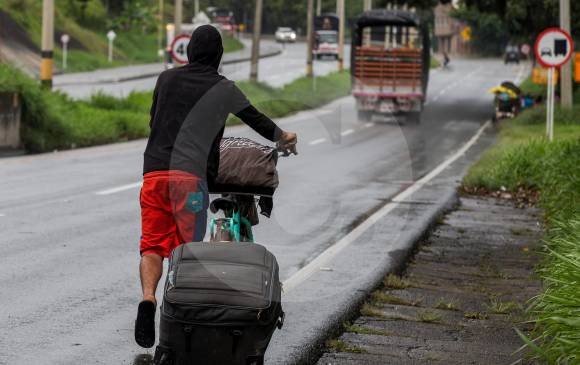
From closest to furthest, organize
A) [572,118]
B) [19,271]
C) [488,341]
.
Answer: [488,341] → [19,271] → [572,118]

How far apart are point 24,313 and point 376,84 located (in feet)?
116

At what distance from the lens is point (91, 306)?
8547mm

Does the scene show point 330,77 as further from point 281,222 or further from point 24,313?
point 24,313

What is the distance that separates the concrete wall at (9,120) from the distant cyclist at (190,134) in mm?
18120

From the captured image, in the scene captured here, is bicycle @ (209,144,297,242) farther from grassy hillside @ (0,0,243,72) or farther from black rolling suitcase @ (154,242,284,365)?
grassy hillside @ (0,0,243,72)

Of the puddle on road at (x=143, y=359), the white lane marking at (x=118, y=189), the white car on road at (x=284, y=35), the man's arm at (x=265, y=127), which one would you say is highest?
the white car on road at (x=284, y=35)

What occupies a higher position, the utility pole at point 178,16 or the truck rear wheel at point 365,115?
the utility pole at point 178,16

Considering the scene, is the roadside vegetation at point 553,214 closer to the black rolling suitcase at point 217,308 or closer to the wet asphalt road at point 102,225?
the black rolling suitcase at point 217,308

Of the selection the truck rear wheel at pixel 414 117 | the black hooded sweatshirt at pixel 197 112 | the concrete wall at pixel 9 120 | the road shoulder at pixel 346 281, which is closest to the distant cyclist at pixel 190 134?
the black hooded sweatshirt at pixel 197 112

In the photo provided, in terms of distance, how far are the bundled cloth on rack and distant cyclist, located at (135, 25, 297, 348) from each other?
0.06 m

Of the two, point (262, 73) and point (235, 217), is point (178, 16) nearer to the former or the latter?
point (235, 217)

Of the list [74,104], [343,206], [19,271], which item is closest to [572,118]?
[74,104]

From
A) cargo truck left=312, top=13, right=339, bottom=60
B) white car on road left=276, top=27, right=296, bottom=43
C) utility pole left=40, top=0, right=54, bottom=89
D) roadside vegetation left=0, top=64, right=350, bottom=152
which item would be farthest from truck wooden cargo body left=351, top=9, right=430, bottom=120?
white car on road left=276, top=27, right=296, bottom=43

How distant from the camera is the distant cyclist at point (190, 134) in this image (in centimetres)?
636
